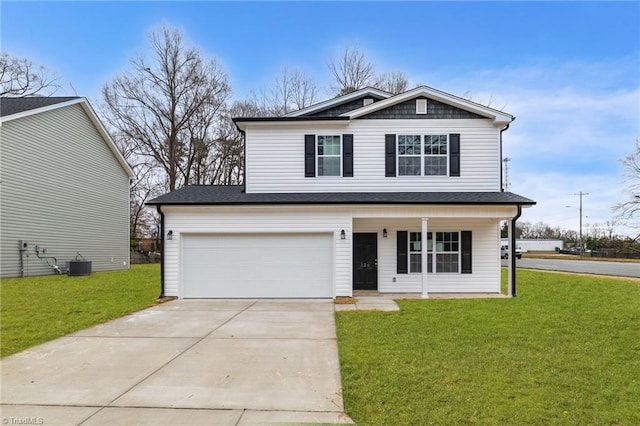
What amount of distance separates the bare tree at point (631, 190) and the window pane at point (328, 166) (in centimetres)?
902

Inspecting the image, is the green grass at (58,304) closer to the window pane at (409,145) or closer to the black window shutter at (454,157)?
the window pane at (409,145)

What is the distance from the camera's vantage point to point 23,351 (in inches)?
252

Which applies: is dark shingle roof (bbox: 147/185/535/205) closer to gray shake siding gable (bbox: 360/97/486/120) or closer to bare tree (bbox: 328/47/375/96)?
gray shake siding gable (bbox: 360/97/486/120)

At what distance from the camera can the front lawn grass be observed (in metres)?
4.09

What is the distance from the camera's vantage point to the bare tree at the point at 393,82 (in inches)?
1173

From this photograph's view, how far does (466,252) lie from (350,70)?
19038 millimetres

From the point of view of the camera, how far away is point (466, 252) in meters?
13.4

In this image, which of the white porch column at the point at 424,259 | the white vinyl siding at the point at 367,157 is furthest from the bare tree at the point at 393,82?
the white porch column at the point at 424,259

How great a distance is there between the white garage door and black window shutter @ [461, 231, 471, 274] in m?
4.49

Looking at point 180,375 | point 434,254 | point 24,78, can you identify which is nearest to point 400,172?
point 434,254

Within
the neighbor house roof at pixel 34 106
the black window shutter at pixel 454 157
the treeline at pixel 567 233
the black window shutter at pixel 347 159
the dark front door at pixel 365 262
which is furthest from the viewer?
the treeline at pixel 567 233

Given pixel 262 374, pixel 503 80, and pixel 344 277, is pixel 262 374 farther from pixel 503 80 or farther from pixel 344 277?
pixel 503 80

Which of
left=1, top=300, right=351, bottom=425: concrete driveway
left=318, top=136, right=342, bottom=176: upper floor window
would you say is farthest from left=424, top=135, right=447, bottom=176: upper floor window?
left=1, top=300, right=351, bottom=425: concrete driveway

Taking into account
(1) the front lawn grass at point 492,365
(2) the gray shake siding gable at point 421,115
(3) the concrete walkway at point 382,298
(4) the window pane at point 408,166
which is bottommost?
(3) the concrete walkway at point 382,298
